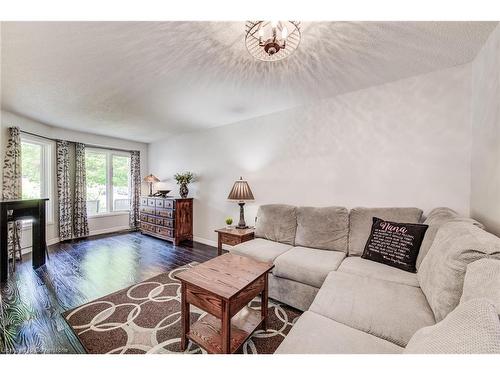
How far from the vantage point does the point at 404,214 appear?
197cm

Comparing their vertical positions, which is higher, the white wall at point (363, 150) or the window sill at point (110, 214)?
the white wall at point (363, 150)

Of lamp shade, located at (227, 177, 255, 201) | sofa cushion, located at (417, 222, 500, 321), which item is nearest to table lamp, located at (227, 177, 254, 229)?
lamp shade, located at (227, 177, 255, 201)

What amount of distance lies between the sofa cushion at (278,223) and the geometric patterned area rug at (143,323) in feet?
2.44

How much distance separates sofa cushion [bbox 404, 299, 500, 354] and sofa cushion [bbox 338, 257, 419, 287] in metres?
0.96

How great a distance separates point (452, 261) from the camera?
1.03 metres

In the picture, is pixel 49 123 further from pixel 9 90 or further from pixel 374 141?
pixel 374 141

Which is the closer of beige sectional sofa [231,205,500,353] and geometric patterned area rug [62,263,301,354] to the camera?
beige sectional sofa [231,205,500,353]

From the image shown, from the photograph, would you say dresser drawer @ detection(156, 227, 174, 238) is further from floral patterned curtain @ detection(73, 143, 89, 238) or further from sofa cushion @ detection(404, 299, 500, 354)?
sofa cushion @ detection(404, 299, 500, 354)

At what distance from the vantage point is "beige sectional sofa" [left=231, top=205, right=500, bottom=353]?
0.65 metres

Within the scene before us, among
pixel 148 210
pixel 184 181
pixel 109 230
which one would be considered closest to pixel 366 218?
pixel 184 181

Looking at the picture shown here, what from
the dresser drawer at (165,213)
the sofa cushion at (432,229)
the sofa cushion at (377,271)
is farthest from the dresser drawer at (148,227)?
the sofa cushion at (432,229)

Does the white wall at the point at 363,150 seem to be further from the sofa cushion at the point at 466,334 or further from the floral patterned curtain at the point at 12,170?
the floral patterned curtain at the point at 12,170

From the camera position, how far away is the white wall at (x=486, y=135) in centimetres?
142

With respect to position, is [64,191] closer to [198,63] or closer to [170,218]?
[170,218]
